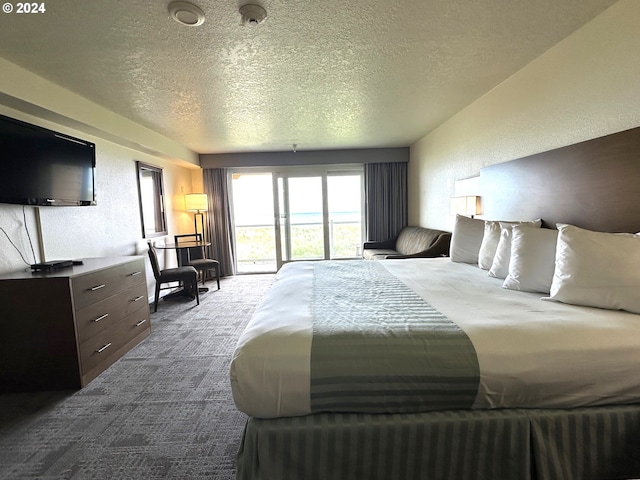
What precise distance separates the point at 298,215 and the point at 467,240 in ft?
11.8

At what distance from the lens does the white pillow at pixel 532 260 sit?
Result: 1738 millimetres

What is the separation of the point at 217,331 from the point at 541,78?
143 inches

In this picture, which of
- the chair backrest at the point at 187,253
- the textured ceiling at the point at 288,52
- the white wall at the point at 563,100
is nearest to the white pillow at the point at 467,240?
the white wall at the point at 563,100

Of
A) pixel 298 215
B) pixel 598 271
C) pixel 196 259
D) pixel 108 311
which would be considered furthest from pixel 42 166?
pixel 298 215

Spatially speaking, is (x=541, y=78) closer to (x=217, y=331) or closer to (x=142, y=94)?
(x=142, y=94)

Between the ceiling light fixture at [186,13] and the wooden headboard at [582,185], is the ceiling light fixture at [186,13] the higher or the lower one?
the higher one

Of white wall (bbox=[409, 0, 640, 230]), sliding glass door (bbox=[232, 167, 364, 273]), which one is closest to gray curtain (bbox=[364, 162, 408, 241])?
sliding glass door (bbox=[232, 167, 364, 273])

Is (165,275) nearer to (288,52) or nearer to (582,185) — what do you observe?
(288,52)

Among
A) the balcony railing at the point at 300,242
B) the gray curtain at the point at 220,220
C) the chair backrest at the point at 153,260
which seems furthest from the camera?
the balcony railing at the point at 300,242

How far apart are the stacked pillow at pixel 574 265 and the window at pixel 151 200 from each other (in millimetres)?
4373

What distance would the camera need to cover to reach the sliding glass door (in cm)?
575

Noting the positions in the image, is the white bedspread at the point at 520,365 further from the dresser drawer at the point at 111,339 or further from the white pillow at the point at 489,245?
the dresser drawer at the point at 111,339

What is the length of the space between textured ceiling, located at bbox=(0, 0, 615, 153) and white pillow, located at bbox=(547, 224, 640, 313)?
1354 mm

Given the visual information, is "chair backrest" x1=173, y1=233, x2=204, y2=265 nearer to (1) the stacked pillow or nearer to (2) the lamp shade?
(2) the lamp shade
